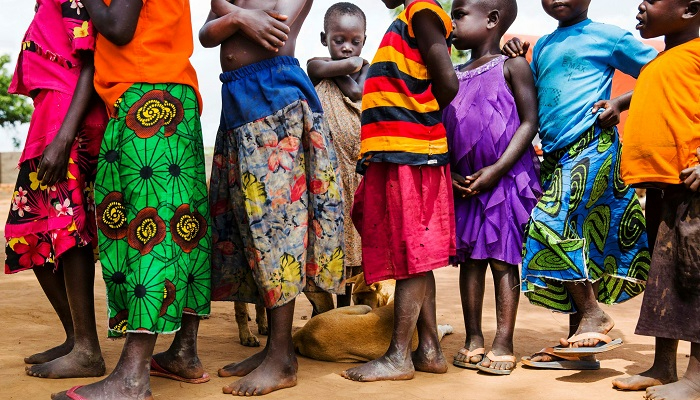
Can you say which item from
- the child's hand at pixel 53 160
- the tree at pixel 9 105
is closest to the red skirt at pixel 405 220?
the child's hand at pixel 53 160

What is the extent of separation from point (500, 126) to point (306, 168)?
1.05 m

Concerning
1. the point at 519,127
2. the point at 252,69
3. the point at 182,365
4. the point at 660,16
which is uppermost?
the point at 660,16

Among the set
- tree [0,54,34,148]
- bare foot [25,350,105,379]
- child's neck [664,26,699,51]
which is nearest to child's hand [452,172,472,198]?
child's neck [664,26,699,51]

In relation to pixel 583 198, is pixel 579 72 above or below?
above

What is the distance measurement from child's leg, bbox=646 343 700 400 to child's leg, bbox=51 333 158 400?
210 cm

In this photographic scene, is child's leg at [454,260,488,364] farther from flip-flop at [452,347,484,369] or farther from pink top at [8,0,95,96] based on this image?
pink top at [8,0,95,96]

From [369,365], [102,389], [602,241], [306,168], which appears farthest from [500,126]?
[102,389]

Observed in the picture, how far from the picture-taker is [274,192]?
349 centimetres

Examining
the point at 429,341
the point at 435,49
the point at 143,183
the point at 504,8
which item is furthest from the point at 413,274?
the point at 504,8

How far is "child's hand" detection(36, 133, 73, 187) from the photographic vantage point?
3383mm

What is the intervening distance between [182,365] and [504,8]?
242cm

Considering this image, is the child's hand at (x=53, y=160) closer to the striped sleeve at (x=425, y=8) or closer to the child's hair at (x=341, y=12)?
the striped sleeve at (x=425, y=8)

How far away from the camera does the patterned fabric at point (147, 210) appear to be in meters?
3.16

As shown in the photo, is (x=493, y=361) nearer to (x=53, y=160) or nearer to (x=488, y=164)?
(x=488, y=164)
